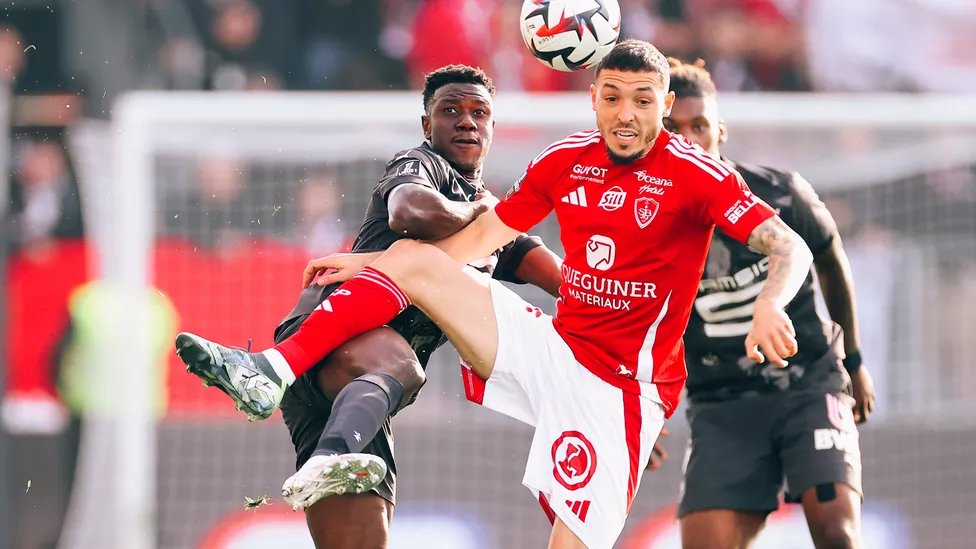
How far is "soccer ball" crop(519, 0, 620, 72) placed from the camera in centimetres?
575

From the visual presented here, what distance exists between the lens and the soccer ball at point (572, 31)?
5750 millimetres

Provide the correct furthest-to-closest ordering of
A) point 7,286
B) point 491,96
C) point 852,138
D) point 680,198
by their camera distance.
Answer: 1. point 852,138
2. point 7,286
3. point 491,96
4. point 680,198

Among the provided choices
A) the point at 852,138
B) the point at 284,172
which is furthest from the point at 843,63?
the point at 284,172

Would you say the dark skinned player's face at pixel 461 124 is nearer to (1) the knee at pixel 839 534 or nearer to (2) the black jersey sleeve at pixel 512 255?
(2) the black jersey sleeve at pixel 512 255

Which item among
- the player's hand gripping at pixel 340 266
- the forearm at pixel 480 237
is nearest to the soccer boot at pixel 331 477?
the player's hand gripping at pixel 340 266

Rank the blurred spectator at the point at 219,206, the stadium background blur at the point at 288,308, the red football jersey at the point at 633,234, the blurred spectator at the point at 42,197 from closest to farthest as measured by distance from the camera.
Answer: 1. the red football jersey at the point at 633,234
2. the stadium background blur at the point at 288,308
3. the blurred spectator at the point at 219,206
4. the blurred spectator at the point at 42,197

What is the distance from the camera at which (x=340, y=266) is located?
224 inches

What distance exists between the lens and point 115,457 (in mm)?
A: 10039

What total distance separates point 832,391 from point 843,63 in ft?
21.5

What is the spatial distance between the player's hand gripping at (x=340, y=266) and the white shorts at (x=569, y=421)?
547mm

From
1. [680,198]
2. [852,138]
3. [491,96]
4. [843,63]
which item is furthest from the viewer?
[843,63]

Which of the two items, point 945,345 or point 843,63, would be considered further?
point 843,63

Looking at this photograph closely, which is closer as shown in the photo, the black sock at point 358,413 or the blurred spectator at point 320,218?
the black sock at point 358,413

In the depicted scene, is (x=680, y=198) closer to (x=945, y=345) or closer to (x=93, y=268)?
(x=945, y=345)
